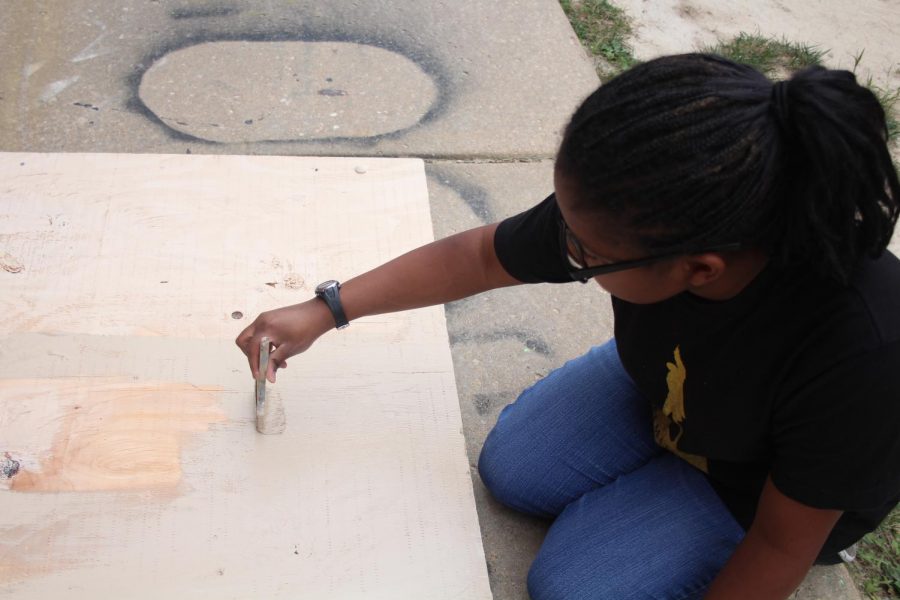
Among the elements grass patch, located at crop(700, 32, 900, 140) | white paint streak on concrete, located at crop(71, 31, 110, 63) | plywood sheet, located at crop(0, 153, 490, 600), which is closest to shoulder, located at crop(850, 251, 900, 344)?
plywood sheet, located at crop(0, 153, 490, 600)

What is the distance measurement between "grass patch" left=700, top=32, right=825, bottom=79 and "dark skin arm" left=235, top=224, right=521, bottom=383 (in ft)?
6.96

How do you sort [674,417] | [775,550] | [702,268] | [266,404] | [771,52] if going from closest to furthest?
1. [702,268]
2. [775,550]
3. [674,417]
4. [266,404]
5. [771,52]

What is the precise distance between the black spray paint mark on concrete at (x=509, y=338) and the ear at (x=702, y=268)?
1032mm

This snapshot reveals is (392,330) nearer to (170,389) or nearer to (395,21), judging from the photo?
(170,389)

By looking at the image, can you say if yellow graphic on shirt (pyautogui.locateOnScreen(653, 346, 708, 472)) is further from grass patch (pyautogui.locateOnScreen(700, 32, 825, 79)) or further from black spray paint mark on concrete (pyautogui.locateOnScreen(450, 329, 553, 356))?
grass patch (pyautogui.locateOnScreen(700, 32, 825, 79))

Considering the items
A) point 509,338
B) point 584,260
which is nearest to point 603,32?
point 509,338

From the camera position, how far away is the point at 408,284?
5.12 ft

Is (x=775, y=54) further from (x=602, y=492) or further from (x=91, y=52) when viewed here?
(x=91, y=52)

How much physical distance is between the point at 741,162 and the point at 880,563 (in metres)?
1.25

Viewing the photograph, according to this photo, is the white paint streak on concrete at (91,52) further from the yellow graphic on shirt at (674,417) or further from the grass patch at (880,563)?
the grass patch at (880,563)

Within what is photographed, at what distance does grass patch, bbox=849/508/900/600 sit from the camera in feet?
5.92

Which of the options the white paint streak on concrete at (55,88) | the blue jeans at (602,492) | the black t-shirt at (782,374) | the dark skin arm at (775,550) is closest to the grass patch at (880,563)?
the black t-shirt at (782,374)

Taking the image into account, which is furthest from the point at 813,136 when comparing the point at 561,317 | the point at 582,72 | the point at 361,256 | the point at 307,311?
the point at 582,72

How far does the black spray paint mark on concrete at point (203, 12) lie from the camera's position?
302 cm
